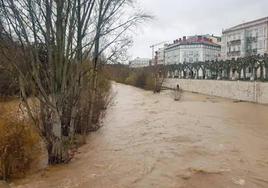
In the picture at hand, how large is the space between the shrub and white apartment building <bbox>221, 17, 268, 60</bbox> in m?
69.4

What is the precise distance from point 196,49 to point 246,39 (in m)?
27.4

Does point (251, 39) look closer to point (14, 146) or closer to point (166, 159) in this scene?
point (166, 159)

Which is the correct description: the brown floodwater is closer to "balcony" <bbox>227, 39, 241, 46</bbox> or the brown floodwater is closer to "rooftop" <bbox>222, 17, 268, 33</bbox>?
"rooftop" <bbox>222, 17, 268, 33</bbox>

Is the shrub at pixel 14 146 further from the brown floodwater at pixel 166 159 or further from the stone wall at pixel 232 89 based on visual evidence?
the stone wall at pixel 232 89

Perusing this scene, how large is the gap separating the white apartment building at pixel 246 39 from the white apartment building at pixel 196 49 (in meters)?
13.7

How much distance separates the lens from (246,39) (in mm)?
82750

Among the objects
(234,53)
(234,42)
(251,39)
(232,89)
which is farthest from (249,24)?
(232,89)

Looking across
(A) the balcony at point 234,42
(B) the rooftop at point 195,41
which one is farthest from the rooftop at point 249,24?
(B) the rooftop at point 195,41

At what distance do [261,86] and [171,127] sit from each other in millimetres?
18029

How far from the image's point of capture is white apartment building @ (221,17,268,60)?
78812mm

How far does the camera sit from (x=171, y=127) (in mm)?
19422

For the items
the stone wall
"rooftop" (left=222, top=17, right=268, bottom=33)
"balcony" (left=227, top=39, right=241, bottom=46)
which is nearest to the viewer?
the stone wall

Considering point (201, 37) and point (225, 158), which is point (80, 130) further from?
point (201, 37)

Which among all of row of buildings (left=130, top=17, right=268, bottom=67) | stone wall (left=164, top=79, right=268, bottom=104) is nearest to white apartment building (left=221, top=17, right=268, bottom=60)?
row of buildings (left=130, top=17, right=268, bottom=67)
